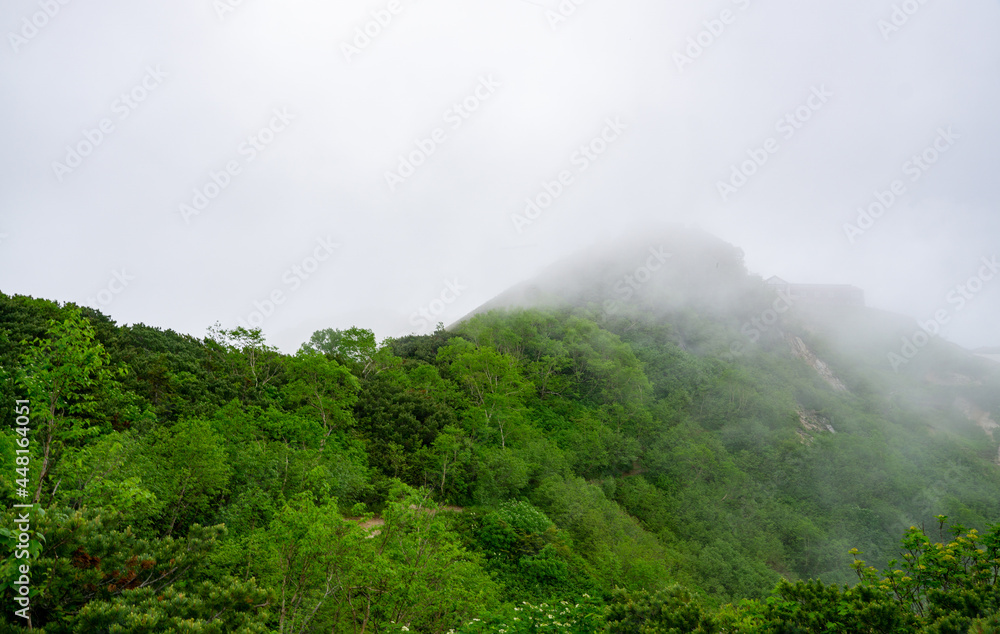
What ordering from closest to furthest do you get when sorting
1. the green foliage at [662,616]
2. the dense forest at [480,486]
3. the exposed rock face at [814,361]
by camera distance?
the dense forest at [480,486], the green foliage at [662,616], the exposed rock face at [814,361]

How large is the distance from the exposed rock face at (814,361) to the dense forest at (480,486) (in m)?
1.13

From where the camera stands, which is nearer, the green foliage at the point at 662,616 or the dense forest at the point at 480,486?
the dense forest at the point at 480,486

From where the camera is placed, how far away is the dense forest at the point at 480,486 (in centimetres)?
Answer: 800

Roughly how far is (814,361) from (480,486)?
66354 mm

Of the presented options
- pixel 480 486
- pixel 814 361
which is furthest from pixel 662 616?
pixel 814 361

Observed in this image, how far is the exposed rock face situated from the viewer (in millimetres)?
65375

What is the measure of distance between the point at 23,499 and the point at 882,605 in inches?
620

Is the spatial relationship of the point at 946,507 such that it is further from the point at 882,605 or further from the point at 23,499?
the point at 23,499

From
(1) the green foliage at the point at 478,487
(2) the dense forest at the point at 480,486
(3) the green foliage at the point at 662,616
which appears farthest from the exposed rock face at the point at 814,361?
(3) the green foliage at the point at 662,616

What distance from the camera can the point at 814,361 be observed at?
228 ft

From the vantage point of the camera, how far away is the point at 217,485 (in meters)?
14.7

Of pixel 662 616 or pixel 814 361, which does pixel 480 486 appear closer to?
pixel 662 616

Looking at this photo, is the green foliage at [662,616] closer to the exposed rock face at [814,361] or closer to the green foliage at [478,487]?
the green foliage at [478,487]

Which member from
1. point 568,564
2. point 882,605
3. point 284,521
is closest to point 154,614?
point 284,521
